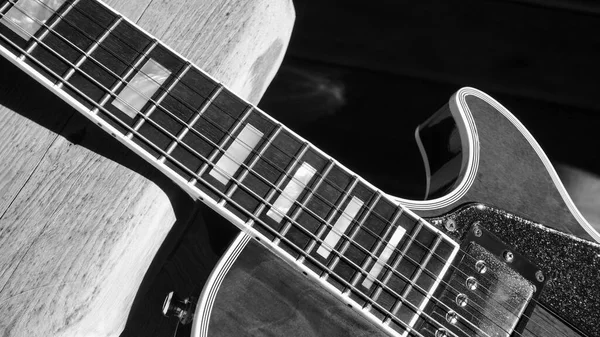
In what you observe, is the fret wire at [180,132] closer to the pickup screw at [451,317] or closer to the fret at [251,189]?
the fret at [251,189]

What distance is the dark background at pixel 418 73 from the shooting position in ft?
4.43

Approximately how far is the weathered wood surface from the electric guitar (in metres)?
0.12

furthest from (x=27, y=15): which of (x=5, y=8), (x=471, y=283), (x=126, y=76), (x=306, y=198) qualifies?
(x=471, y=283)

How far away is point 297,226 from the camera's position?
85 centimetres

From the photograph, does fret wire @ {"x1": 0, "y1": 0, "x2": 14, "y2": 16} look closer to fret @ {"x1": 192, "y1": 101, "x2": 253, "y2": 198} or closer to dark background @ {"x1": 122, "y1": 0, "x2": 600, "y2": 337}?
fret @ {"x1": 192, "y1": 101, "x2": 253, "y2": 198}

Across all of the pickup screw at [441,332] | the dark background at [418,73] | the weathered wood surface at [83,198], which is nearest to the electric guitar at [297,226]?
the pickup screw at [441,332]

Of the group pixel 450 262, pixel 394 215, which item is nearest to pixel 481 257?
pixel 450 262

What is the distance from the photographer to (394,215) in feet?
2.95

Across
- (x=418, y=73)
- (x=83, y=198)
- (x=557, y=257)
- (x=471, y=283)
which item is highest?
(x=418, y=73)

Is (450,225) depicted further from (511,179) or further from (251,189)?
(251,189)

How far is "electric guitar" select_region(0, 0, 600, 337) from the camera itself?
0.83 metres

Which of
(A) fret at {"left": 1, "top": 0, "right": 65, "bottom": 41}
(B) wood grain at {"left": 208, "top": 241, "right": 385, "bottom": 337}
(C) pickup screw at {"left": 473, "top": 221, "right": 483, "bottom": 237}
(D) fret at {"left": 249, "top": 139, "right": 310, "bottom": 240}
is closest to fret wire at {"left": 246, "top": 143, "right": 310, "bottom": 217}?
(D) fret at {"left": 249, "top": 139, "right": 310, "bottom": 240}

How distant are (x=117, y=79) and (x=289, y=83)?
68 centimetres

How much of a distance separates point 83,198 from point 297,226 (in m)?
0.37
